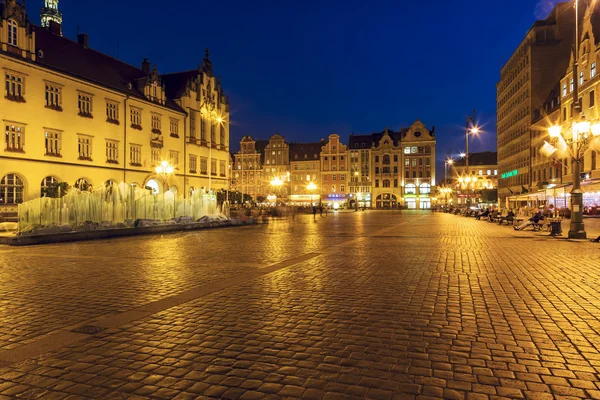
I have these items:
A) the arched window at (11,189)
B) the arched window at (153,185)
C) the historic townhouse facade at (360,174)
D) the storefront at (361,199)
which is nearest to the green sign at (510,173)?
the historic townhouse facade at (360,174)

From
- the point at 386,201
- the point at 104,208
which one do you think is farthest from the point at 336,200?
the point at 104,208

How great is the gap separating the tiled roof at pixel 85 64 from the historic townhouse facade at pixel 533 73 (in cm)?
5307

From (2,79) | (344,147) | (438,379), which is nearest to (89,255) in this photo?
(438,379)

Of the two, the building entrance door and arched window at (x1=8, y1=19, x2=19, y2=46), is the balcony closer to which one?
arched window at (x1=8, y1=19, x2=19, y2=46)

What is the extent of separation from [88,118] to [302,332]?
40705 millimetres

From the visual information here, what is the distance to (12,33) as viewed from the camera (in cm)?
3431

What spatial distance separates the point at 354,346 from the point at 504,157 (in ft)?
305

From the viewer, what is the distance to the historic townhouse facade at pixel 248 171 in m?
111

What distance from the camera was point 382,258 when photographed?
13.9 meters

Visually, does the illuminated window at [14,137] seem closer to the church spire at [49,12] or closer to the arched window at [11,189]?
the arched window at [11,189]

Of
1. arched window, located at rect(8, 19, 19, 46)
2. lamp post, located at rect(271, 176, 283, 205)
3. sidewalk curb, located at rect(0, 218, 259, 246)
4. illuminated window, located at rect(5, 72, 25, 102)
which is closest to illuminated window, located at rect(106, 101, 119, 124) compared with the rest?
illuminated window, located at rect(5, 72, 25, 102)

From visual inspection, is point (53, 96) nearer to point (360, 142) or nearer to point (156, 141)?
point (156, 141)

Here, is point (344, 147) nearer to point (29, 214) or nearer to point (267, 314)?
point (29, 214)

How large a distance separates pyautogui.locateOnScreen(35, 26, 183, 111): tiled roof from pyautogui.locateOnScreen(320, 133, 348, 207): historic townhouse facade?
61969 millimetres
